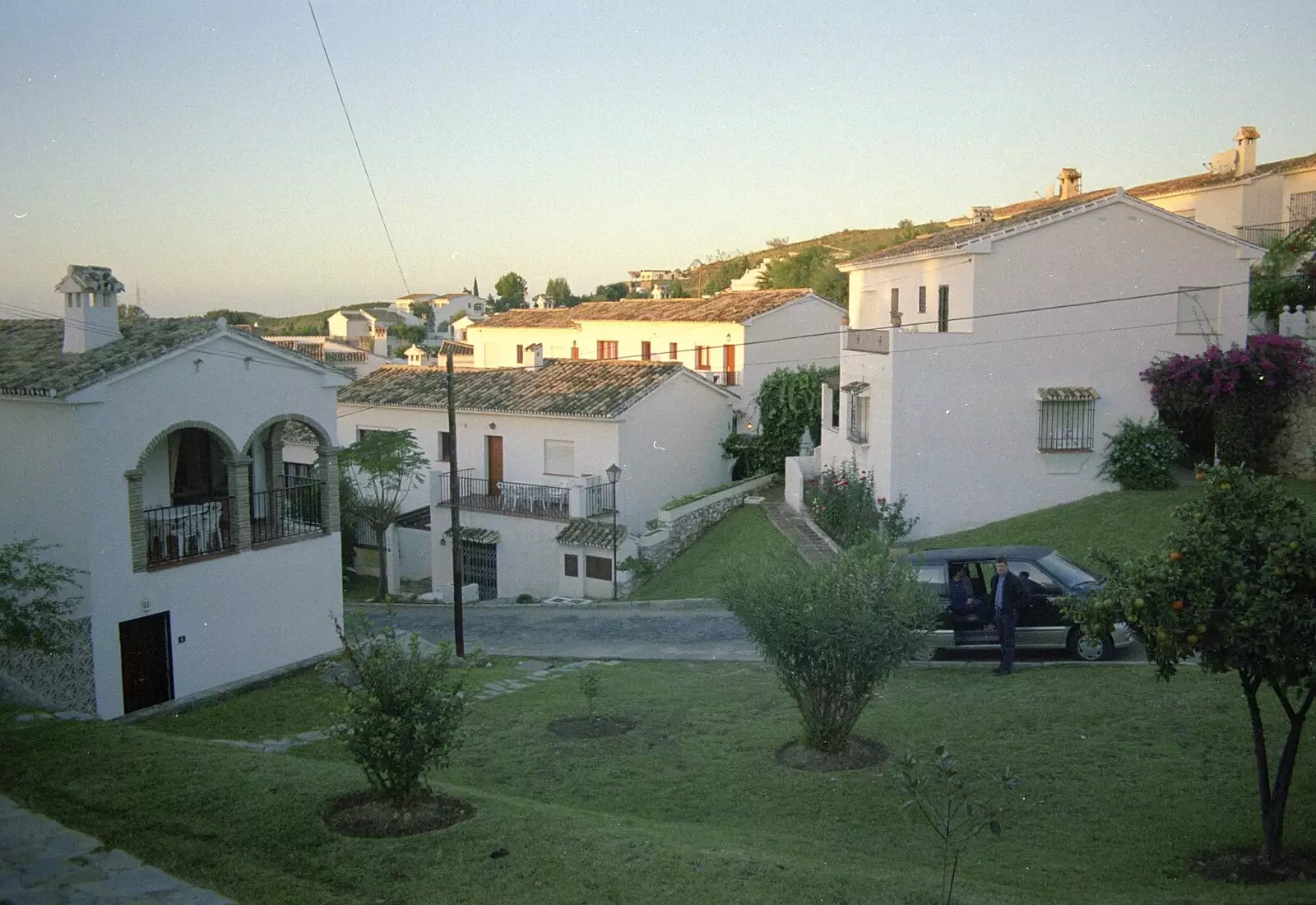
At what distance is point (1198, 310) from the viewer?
2288 cm

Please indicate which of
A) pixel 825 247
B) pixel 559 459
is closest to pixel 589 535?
pixel 559 459

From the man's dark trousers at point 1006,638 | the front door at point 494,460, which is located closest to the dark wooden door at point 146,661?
the man's dark trousers at point 1006,638

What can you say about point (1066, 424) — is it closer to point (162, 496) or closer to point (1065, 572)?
point (1065, 572)

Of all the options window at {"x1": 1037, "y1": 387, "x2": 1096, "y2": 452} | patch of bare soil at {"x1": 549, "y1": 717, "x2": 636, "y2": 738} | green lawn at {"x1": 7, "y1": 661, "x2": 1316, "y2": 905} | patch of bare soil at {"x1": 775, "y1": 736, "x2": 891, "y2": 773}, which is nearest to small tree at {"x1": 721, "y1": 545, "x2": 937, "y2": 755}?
patch of bare soil at {"x1": 775, "y1": 736, "x2": 891, "y2": 773}

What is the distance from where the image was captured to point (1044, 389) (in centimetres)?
2262

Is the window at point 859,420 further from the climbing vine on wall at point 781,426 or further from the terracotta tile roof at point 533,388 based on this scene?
the climbing vine on wall at point 781,426

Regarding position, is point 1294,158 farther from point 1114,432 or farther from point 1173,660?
point 1173,660

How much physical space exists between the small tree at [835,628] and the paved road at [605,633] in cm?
463

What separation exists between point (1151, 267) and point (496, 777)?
1873cm

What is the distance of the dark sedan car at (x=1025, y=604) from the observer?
45.1 feet

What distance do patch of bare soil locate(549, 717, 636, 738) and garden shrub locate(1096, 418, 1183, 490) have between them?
14562 millimetres

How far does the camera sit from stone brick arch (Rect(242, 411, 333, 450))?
16.4 metres

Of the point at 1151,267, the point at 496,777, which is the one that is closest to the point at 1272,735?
the point at 496,777

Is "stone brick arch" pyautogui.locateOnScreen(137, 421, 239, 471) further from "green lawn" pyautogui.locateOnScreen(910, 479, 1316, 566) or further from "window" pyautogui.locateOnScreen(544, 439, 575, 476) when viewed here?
"window" pyautogui.locateOnScreen(544, 439, 575, 476)
